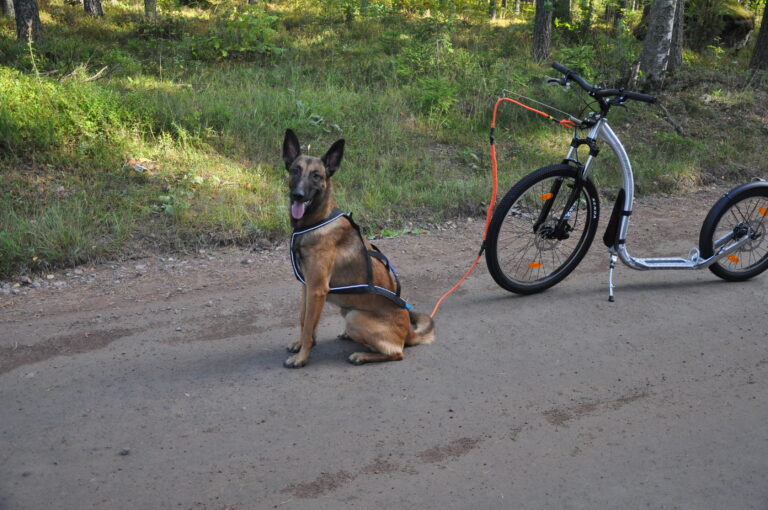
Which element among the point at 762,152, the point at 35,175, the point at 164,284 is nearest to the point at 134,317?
the point at 164,284

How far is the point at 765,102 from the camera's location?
40.2ft

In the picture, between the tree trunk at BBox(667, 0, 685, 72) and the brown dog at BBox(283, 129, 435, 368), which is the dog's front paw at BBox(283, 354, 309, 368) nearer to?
the brown dog at BBox(283, 129, 435, 368)

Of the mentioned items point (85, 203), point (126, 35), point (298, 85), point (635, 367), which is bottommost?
point (635, 367)

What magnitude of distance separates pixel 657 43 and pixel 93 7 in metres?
13.2

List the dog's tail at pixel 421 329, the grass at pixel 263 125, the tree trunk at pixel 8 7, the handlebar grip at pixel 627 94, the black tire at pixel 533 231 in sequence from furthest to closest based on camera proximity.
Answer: the tree trunk at pixel 8 7 → the grass at pixel 263 125 → the black tire at pixel 533 231 → the handlebar grip at pixel 627 94 → the dog's tail at pixel 421 329

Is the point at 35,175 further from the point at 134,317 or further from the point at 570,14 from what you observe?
the point at 570,14

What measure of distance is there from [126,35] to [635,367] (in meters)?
13.1

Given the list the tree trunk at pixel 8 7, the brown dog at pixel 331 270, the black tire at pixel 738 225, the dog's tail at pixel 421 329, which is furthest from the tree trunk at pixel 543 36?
the tree trunk at pixel 8 7

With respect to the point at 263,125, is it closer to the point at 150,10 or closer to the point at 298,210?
the point at 298,210

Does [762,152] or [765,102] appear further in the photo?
[765,102]

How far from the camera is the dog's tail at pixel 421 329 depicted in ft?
15.5

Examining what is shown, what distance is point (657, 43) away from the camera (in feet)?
37.8

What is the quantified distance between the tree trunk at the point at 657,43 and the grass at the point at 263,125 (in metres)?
0.63

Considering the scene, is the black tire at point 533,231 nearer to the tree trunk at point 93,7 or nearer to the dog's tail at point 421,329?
the dog's tail at point 421,329
